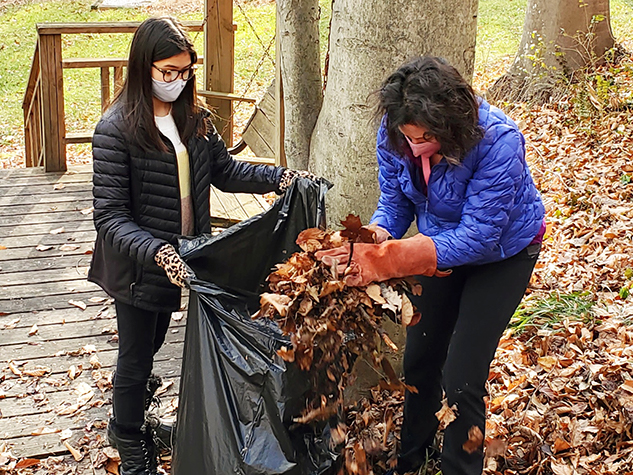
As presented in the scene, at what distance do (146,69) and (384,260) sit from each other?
112 centimetres

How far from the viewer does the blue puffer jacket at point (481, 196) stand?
2.31m

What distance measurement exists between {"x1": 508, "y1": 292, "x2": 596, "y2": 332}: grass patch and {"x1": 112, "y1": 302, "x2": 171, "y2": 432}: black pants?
7.02 feet

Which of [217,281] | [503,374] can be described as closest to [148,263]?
[217,281]

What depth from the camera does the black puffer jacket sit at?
2.58 meters

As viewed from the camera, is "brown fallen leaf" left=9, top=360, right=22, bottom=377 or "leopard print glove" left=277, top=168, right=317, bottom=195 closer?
"leopard print glove" left=277, top=168, right=317, bottom=195

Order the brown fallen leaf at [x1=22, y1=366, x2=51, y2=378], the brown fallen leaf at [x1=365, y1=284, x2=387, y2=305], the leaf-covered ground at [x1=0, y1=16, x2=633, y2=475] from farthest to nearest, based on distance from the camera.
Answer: the brown fallen leaf at [x1=22, y1=366, x2=51, y2=378] < the leaf-covered ground at [x1=0, y1=16, x2=633, y2=475] < the brown fallen leaf at [x1=365, y1=284, x2=387, y2=305]

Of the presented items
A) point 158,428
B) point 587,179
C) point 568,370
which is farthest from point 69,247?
point 587,179

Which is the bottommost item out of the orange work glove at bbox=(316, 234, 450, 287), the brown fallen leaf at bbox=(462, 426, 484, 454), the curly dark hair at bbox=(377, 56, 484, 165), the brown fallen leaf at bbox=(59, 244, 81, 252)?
the brown fallen leaf at bbox=(59, 244, 81, 252)

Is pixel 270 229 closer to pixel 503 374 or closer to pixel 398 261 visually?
pixel 398 261

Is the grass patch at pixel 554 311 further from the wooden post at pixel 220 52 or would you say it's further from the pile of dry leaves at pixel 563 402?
the wooden post at pixel 220 52

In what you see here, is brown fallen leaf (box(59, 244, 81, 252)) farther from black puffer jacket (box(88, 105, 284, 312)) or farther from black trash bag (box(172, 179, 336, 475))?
black trash bag (box(172, 179, 336, 475))

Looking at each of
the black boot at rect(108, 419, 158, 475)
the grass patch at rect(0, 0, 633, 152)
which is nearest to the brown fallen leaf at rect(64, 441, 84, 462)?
the black boot at rect(108, 419, 158, 475)

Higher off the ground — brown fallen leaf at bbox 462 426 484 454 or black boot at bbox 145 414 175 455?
brown fallen leaf at bbox 462 426 484 454

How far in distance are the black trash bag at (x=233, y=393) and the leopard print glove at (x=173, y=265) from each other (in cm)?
4
